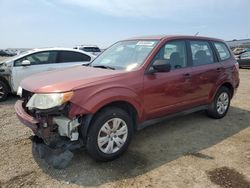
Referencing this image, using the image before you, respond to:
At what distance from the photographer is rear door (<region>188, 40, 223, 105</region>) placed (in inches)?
199

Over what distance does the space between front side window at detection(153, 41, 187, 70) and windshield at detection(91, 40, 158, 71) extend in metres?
0.20

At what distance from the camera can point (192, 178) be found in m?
3.40

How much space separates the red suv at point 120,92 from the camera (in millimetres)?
3385

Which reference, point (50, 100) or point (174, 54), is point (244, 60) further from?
point (50, 100)

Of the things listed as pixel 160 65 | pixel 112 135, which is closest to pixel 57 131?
pixel 112 135

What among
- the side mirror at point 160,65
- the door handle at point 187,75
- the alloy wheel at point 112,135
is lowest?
the alloy wheel at point 112,135

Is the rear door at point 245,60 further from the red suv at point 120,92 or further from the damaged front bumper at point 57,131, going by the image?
the damaged front bumper at point 57,131

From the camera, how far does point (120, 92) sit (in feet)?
12.2

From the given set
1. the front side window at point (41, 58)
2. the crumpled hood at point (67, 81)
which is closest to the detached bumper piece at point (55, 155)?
the crumpled hood at point (67, 81)

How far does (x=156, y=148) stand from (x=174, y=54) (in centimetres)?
170

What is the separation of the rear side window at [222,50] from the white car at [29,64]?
14.6 feet

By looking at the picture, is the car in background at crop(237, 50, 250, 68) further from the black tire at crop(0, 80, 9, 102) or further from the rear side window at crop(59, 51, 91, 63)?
the black tire at crop(0, 80, 9, 102)

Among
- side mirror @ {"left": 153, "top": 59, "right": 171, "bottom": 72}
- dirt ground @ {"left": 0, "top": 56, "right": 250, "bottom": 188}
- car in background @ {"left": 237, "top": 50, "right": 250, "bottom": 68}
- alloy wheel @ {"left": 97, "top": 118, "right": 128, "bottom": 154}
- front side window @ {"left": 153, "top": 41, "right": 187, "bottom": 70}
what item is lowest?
dirt ground @ {"left": 0, "top": 56, "right": 250, "bottom": 188}

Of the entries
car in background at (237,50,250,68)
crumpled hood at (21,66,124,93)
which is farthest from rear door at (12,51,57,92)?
car in background at (237,50,250,68)
